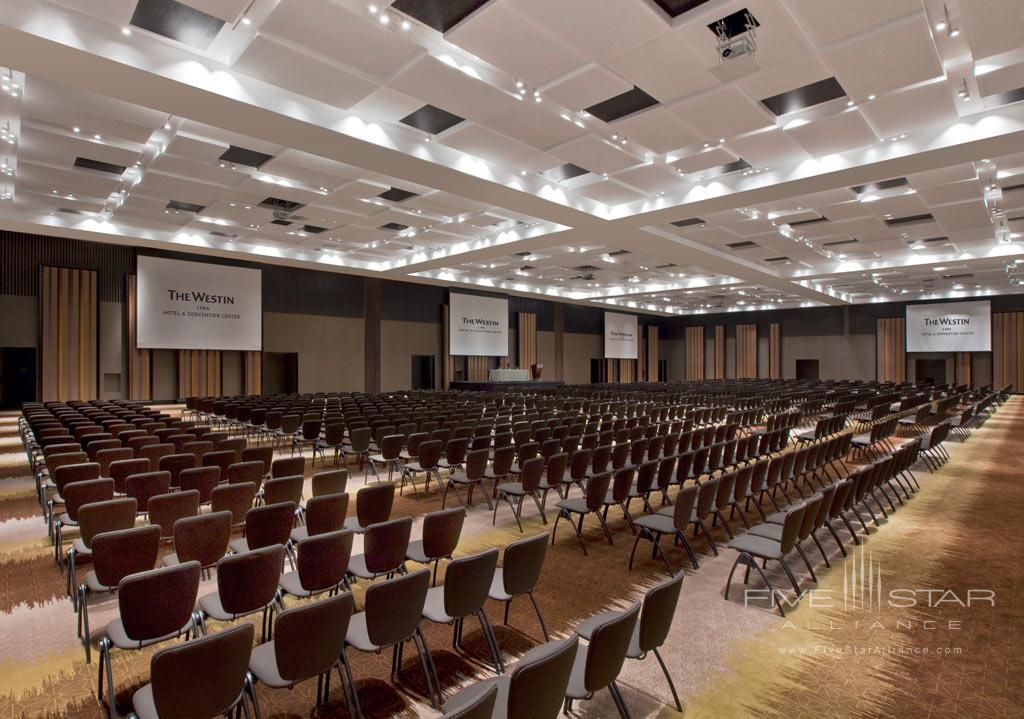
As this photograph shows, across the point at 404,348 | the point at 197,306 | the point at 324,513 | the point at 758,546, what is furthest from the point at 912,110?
the point at 404,348

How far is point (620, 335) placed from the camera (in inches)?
1264

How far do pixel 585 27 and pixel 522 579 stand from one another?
512cm

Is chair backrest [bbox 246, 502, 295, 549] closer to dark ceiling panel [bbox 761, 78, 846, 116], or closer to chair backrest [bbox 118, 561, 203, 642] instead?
chair backrest [bbox 118, 561, 203, 642]

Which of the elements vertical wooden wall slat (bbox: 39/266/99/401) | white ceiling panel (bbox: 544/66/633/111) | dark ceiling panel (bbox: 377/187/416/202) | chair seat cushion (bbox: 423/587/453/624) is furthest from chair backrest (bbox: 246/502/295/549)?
vertical wooden wall slat (bbox: 39/266/99/401)

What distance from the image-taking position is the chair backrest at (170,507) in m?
4.03

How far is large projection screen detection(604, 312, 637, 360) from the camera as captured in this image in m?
31.4

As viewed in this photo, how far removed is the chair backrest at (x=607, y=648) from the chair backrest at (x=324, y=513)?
2396 mm

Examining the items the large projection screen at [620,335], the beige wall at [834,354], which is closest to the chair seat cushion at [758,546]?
the large projection screen at [620,335]

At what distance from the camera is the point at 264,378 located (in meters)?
20.4

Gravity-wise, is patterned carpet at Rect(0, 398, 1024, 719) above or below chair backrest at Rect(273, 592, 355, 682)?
below

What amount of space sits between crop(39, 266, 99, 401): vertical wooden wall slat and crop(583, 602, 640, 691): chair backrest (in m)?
17.8

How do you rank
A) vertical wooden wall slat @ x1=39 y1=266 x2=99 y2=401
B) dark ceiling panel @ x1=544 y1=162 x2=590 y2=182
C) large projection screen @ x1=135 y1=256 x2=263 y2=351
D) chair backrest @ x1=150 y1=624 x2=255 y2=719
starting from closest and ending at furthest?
1. chair backrest @ x1=150 y1=624 x2=255 y2=719
2. dark ceiling panel @ x1=544 y1=162 x2=590 y2=182
3. vertical wooden wall slat @ x1=39 y1=266 x2=99 y2=401
4. large projection screen @ x1=135 y1=256 x2=263 y2=351

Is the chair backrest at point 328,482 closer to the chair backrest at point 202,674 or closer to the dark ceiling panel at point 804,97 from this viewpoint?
the chair backrest at point 202,674

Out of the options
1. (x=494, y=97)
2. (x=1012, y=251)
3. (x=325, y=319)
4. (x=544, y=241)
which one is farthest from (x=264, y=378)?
(x=1012, y=251)
